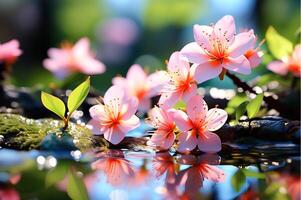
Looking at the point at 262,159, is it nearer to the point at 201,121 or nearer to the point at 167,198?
the point at 201,121

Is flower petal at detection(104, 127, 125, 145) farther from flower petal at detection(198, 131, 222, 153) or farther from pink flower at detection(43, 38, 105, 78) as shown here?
pink flower at detection(43, 38, 105, 78)

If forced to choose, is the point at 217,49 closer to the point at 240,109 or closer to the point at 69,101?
the point at 240,109

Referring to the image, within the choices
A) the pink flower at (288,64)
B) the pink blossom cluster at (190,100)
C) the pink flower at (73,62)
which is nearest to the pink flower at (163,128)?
the pink blossom cluster at (190,100)

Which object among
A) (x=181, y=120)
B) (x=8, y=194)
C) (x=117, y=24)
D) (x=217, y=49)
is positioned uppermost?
(x=117, y=24)

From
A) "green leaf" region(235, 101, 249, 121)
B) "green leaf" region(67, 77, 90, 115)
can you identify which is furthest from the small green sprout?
"green leaf" region(235, 101, 249, 121)

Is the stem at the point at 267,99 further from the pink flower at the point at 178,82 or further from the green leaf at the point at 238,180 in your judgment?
the green leaf at the point at 238,180

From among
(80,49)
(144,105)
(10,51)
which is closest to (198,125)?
(144,105)
